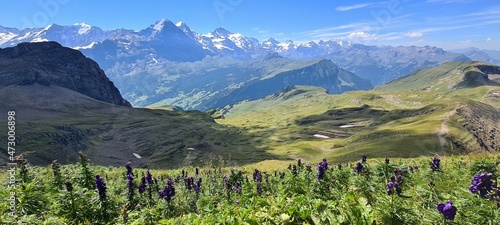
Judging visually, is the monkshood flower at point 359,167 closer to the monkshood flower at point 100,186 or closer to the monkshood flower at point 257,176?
the monkshood flower at point 257,176

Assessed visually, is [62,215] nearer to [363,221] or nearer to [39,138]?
[363,221]

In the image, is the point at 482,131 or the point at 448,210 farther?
the point at 482,131

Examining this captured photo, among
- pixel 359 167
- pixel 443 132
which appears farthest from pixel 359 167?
pixel 443 132

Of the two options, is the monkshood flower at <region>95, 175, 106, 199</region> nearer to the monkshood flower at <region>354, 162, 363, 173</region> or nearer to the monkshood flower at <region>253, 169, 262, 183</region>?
the monkshood flower at <region>253, 169, 262, 183</region>

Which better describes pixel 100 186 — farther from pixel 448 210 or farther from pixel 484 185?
pixel 484 185

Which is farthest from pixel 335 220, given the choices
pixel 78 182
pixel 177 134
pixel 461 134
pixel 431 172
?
pixel 177 134

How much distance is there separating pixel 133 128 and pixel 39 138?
63.1 meters

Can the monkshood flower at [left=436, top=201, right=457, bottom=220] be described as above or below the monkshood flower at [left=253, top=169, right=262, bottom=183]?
above

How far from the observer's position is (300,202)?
6.89 meters

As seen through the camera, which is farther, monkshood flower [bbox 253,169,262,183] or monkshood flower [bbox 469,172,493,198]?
monkshood flower [bbox 253,169,262,183]

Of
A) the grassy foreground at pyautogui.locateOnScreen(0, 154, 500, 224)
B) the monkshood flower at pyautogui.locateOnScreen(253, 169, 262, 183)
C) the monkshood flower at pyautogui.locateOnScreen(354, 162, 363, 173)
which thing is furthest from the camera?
the monkshood flower at pyautogui.locateOnScreen(253, 169, 262, 183)

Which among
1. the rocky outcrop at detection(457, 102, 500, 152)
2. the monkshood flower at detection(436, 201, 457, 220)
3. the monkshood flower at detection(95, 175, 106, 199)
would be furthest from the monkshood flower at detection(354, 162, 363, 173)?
the rocky outcrop at detection(457, 102, 500, 152)

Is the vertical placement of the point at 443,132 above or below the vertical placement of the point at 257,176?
above

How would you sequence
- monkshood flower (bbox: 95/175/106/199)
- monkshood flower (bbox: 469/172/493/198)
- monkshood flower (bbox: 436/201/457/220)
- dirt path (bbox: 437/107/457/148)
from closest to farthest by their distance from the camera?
monkshood flower (bbox: 436/201/457/220)
monkshood flower (bbox: 469/172/493/198)
monkshood flower (bbox: 95/175/106/199)
dirt path (bbox: 437/107/457/148)
